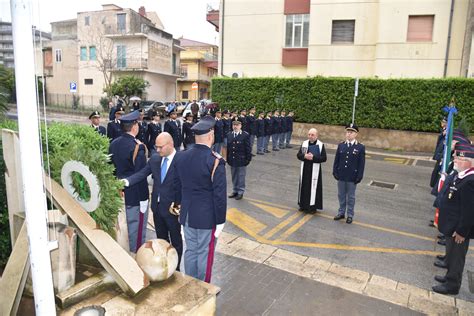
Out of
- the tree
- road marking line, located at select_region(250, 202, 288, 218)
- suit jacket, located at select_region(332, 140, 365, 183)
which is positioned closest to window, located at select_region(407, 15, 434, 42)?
suit jacket, located at select_region(332, 140, 365, 183)

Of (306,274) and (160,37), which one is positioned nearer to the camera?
(306,274)

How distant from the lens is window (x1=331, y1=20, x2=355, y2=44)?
857 inches

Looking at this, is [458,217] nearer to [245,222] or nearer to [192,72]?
[245,222]

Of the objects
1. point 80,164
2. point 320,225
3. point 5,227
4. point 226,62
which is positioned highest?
point 226,62

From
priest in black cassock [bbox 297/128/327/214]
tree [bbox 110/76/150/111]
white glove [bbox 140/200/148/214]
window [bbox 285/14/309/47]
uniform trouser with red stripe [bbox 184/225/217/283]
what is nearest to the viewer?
uniform trouser with red stripe [bbox 184/225/217/283]

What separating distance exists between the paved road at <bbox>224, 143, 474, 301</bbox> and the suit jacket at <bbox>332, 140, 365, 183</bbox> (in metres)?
1.01

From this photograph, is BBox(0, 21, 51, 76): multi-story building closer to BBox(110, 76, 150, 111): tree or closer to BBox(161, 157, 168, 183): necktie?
BBox(161, 157, 168, 183): necktie

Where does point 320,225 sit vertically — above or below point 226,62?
below

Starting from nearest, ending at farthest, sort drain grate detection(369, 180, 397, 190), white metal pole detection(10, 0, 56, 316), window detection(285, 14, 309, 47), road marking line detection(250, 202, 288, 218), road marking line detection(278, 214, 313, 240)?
1. white metal pole detection(10, 0, 56, 316)
2. road marking line detection(278, 214, 313, 240)
3. road marking line detection(250, 202, 288, 218)
4. drain grate detection(369, 180, 397, 190)
5. window detection(285, 14, 309, 47)

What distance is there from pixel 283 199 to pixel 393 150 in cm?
1170

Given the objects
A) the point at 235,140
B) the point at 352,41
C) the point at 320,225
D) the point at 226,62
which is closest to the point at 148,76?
the point at 226,62

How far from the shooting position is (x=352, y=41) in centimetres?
2181

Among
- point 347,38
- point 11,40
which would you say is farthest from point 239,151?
point 347,38

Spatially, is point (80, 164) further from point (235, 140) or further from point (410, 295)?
point (235, 140)
